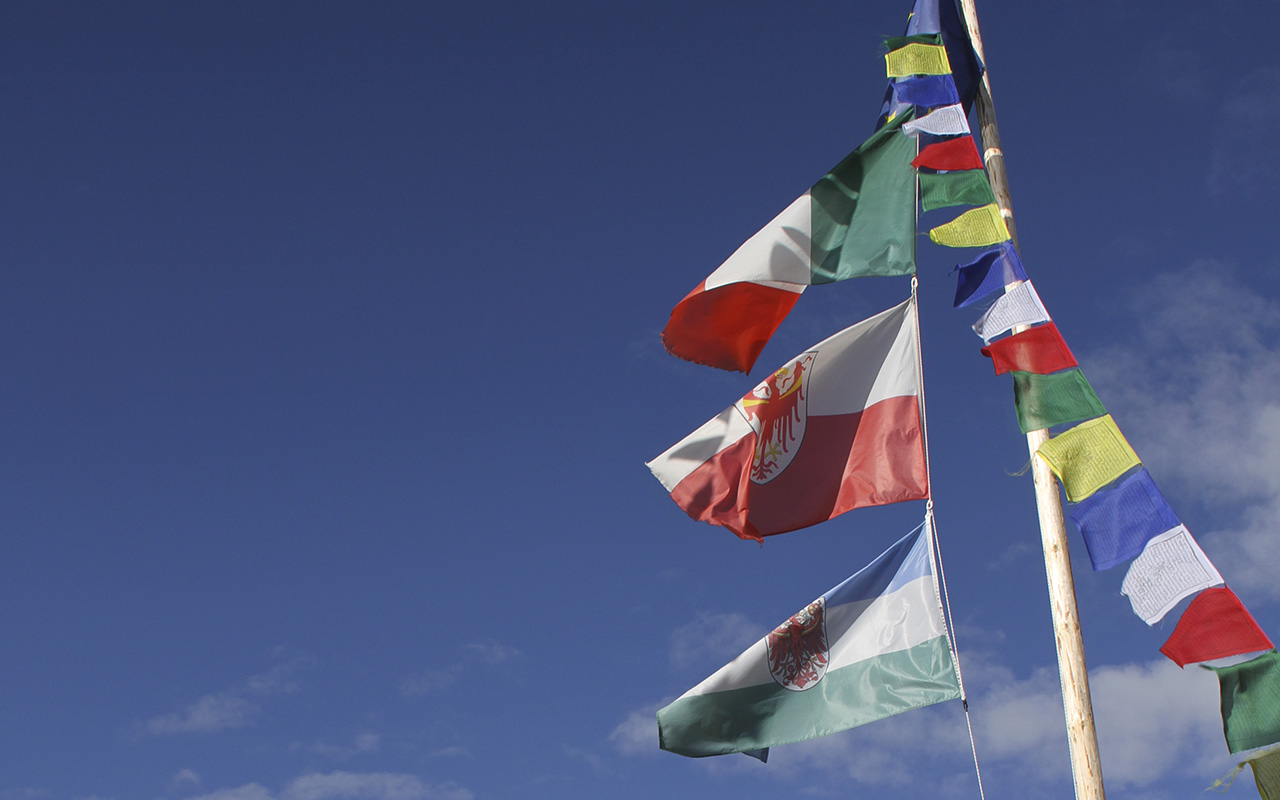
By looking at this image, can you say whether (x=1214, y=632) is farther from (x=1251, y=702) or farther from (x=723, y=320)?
(x=723, y=320)

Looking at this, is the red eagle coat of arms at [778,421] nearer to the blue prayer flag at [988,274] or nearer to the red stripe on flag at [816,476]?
the red stripe on flag at [816,476]

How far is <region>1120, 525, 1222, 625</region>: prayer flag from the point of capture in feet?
21.0

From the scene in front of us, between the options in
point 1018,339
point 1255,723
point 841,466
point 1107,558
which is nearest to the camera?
point 1255,723

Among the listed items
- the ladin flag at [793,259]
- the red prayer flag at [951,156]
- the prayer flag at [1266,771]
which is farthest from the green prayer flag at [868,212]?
the prayer flag at [1266,771]

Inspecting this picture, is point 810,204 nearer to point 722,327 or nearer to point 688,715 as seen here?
point 722,327

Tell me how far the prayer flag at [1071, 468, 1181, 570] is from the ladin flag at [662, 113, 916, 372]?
282cm

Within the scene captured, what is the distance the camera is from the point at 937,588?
26.0ft

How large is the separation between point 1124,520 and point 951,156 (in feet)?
11.1

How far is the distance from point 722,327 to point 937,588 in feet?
8.84

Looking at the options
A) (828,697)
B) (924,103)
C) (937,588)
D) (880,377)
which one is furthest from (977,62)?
(828,697)

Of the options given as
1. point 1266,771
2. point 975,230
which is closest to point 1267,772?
point 1266,771

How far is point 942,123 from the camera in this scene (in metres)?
9.14

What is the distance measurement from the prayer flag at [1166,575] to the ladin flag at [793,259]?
3.24 m

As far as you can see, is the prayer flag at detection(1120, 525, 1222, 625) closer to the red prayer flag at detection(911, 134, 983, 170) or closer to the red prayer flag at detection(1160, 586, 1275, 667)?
the red prayer flag at detection(1160, 586, 1275, 667)
